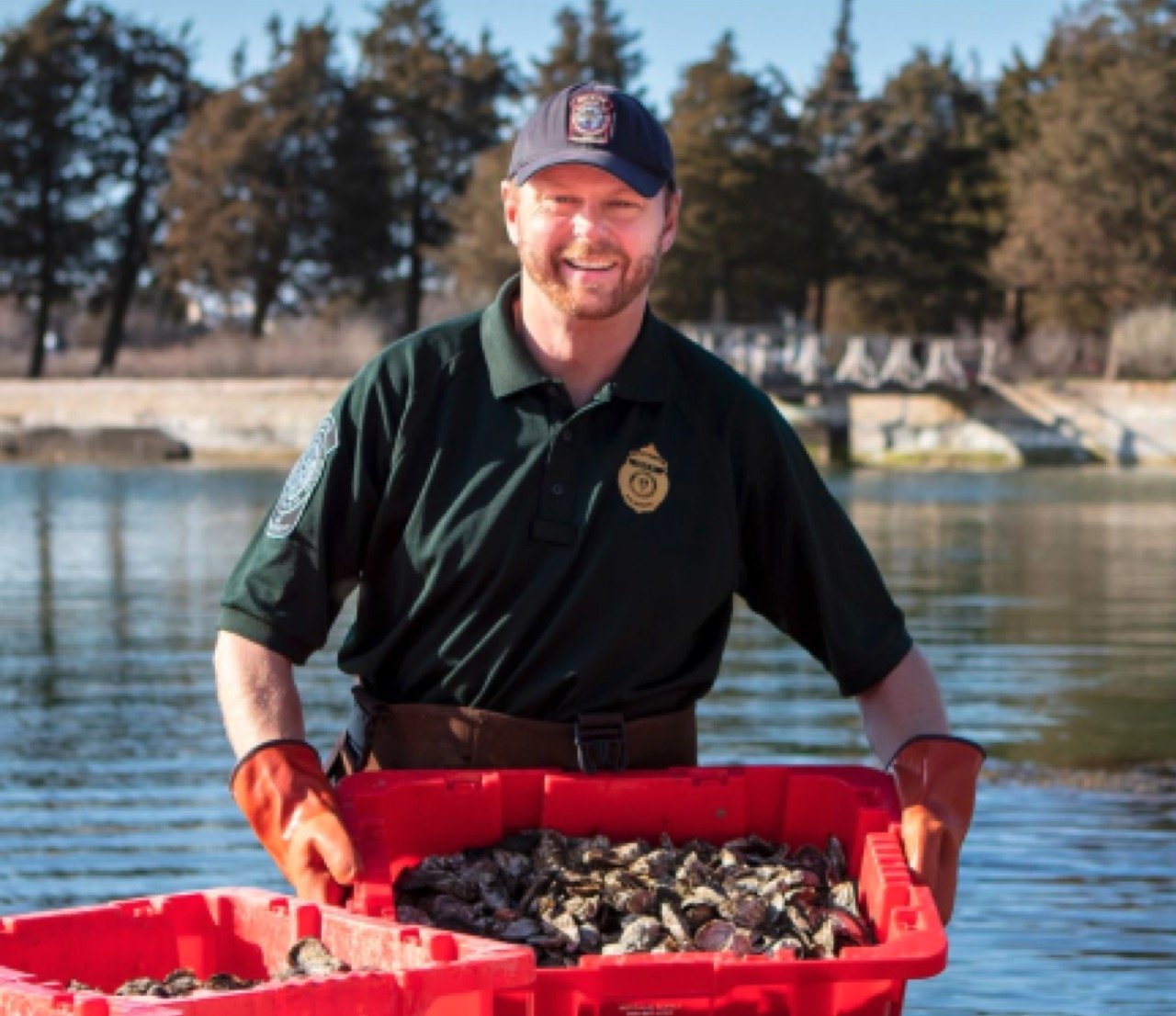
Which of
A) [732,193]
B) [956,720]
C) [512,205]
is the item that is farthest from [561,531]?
[732,193]

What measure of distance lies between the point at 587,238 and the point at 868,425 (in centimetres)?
4707

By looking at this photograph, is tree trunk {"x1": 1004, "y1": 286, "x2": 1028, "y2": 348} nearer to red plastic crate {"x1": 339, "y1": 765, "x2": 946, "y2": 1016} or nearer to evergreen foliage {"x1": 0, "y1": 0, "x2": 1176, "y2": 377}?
evergreen foliage {"x1": 0, "y1": 0, "x2": 1176, "y2": 377}

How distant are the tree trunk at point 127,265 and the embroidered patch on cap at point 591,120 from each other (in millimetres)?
61160

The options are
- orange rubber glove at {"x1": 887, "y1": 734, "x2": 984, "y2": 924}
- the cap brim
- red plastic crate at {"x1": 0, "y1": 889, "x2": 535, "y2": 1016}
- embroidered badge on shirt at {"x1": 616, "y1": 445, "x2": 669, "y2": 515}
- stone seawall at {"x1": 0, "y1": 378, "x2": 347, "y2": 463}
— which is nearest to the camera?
red plastic crate at {"x1": 0, "y1": 889, "x2": 535, "y2": 1016}

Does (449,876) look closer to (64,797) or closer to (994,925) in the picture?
(994,925)

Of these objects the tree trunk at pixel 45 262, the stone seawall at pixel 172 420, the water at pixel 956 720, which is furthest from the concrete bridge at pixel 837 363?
the water at pixel 956 720

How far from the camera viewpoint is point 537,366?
350 centimetres

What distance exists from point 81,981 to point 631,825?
83 cm

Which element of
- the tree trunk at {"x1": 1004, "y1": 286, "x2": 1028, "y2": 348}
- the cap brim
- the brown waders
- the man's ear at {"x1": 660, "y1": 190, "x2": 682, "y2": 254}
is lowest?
the brown waders

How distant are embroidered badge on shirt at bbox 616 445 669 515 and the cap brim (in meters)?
0.38

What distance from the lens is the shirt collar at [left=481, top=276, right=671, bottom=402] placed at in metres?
3.46

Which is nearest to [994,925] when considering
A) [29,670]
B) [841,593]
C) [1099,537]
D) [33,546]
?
[841,593]

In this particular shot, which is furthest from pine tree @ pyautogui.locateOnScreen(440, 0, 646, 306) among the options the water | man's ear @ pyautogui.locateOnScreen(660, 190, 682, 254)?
man's ear @ pyautogui.locateOnScreen(660, 190, 682, 254)

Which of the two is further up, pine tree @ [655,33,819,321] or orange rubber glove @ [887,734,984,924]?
pine tree @ [655,33,819,321]
